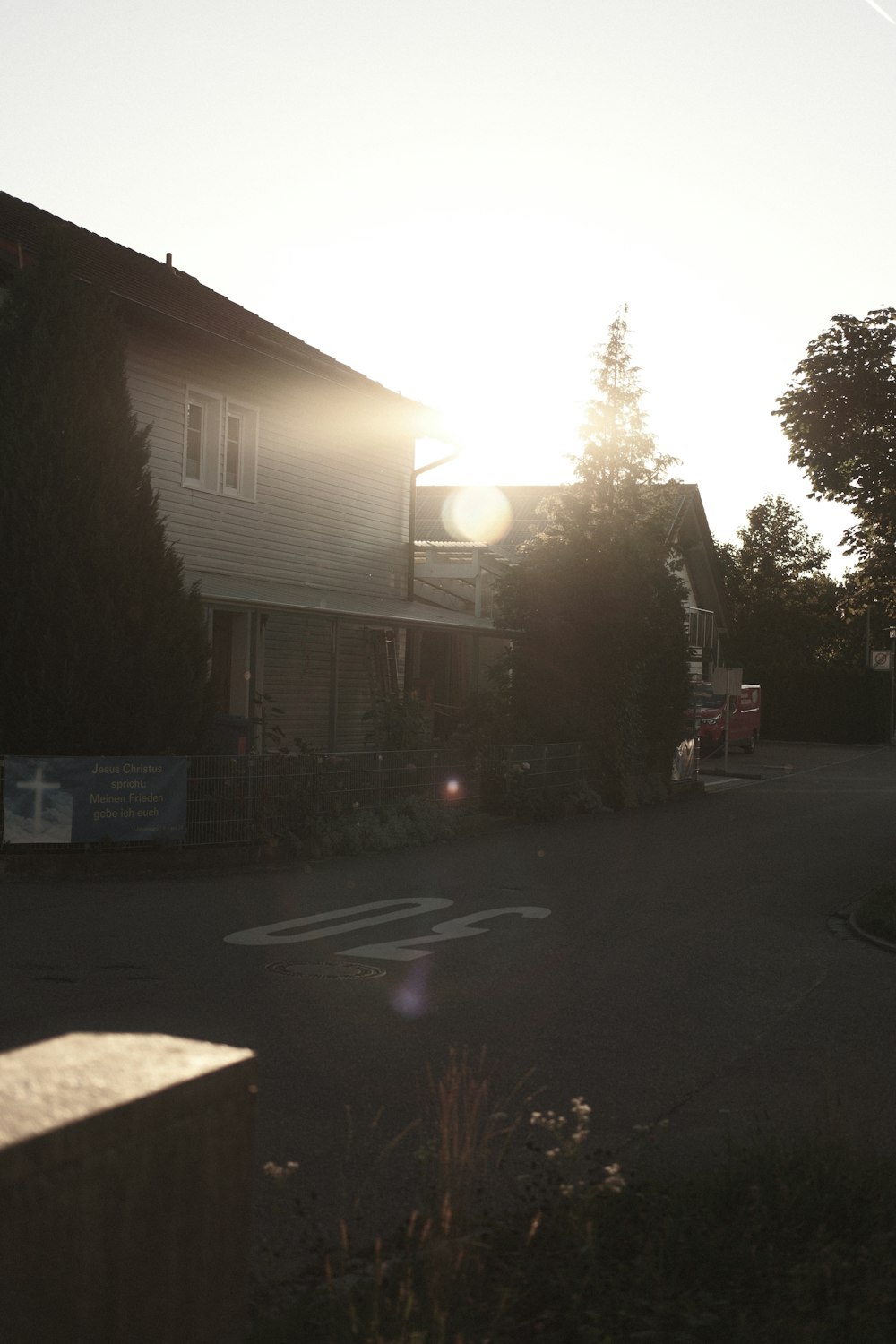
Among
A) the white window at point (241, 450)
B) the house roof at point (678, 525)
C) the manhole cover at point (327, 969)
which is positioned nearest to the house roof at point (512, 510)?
the house roof at point (678, 525)

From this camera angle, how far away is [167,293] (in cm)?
2278

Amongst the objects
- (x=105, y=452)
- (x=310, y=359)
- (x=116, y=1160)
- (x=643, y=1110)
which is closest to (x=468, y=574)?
(x=310, y=359)

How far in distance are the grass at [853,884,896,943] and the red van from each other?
26480mm

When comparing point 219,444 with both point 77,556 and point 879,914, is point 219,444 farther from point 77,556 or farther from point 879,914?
point 879,914

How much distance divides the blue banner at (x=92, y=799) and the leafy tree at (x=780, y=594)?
47.6 metres

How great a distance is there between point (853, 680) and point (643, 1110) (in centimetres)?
5263

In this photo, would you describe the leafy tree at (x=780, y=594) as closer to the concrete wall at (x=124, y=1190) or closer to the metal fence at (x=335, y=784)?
the metal fence at (x=335, y=784)

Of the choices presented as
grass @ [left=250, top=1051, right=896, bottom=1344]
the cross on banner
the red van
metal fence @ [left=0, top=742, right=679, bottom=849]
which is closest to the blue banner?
the cross on banner

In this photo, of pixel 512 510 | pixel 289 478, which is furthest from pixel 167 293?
pixel 512 510

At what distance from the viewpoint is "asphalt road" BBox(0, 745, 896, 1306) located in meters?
6.26

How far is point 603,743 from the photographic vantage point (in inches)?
1008

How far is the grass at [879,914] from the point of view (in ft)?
37.6

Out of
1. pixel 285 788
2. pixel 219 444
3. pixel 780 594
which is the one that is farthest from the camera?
pixel 780 594

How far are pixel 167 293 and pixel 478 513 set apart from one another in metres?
34.6
